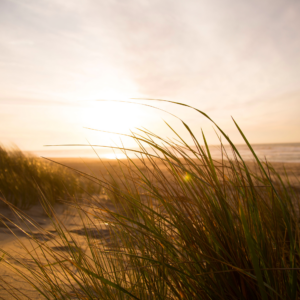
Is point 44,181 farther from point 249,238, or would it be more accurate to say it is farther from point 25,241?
point 249,238

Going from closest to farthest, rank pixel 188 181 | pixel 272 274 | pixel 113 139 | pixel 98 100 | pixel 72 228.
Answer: pixel 272 274
pixel 188 181
pixel 98 100
pixel 113 139
pixel 72 228

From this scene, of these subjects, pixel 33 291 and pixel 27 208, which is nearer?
pixel 33 291

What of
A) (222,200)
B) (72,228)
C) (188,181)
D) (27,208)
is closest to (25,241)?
(72,228)

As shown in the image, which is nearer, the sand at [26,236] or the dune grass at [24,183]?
the sand at [26,236]

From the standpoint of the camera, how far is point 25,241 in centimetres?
203

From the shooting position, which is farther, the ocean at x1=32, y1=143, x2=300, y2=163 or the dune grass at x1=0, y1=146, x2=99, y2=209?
the ocean at x1=32, y1=143, x2=300, y2=163

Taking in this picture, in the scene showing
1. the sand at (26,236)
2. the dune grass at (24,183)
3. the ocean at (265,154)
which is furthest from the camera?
the ocean at (265,154)

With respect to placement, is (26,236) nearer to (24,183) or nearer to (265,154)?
(24,183)

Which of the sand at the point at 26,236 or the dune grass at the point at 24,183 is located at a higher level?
the dune grass at the point at 24,183

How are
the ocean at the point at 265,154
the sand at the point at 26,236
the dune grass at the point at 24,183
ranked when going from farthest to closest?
1. the ocean at the point at 265,154
2. the dune grass at the point at 24,183
3. the sand at the point at 26,236

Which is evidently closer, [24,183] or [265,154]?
[24,183]

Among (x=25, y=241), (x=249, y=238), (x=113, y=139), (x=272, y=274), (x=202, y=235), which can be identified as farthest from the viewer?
(x=25, y=241)

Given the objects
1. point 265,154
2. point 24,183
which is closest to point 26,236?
point 24,183

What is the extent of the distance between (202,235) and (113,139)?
690mm
